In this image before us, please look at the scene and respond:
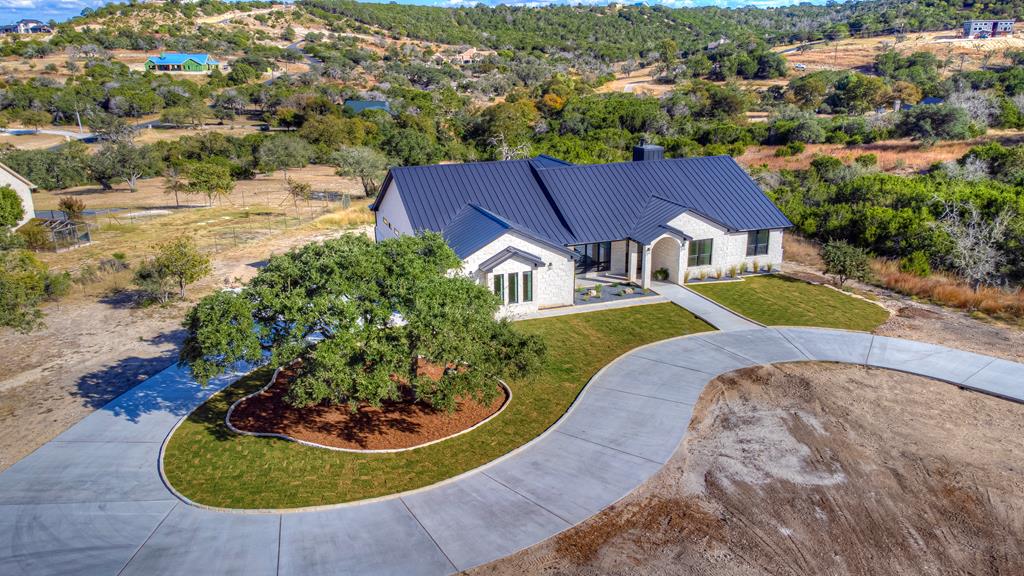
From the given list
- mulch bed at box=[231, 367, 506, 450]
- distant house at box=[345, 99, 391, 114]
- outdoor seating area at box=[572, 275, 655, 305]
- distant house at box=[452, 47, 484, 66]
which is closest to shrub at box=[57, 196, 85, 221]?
mulch bed at box=[231, 367, 506, 450]

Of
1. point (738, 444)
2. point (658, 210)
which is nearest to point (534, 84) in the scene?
point (658, 210)

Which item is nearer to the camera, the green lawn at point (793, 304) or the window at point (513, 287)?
the green lawn at point (793, 304)

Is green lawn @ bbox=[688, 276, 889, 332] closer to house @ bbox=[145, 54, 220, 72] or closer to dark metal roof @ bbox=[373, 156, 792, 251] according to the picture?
dark metal roof @ bbox=[373, 156, 792, 251]

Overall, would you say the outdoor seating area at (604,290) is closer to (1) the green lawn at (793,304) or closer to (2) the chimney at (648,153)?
(1) the green lawn at (793,304)

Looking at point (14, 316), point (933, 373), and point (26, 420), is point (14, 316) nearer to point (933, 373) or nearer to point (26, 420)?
point (26, 420)

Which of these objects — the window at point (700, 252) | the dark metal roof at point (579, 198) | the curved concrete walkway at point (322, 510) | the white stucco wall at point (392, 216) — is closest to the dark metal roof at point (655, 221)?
the dark metal roof at point (579, 198)

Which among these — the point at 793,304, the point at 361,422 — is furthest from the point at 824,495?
the point at 793,304
